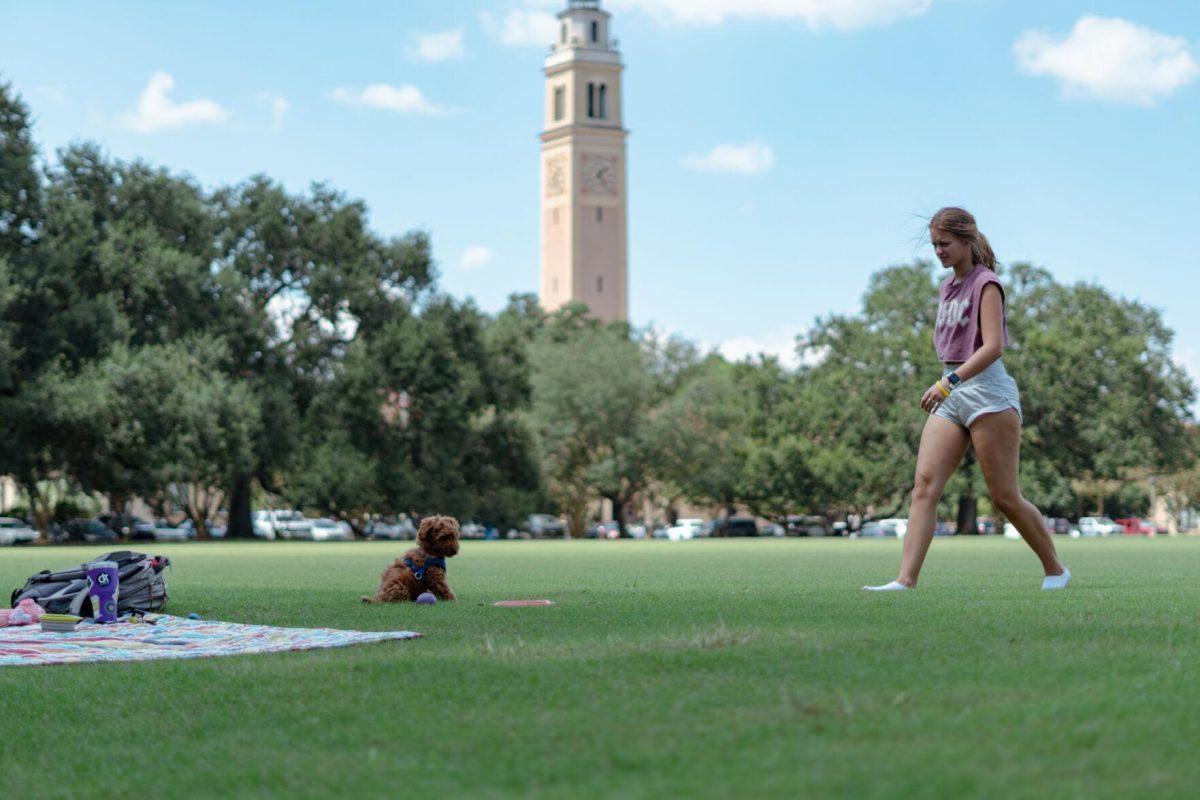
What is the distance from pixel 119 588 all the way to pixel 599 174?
125284 millimetres

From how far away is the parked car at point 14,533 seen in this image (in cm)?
5912

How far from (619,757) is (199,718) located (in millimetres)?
1705

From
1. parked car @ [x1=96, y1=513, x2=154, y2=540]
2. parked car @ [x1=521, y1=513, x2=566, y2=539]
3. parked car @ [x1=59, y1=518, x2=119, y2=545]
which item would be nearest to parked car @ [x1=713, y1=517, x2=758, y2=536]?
parked car @ [x1=521, y1=513, x2=566, y2=539]

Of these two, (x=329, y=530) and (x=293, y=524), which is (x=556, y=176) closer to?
(x=293, y=524)

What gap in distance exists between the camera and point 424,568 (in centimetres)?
1033

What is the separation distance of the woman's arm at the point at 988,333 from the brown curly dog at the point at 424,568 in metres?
3.34

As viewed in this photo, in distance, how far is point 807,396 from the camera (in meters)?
70.8

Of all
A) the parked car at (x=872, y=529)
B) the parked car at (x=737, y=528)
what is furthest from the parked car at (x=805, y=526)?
the parked car at (x=737, y=528)

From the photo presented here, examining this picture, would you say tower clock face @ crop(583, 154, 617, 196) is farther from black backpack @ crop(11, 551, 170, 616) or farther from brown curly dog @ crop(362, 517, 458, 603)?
black backpack @ crop(11, 551, 170, 616)

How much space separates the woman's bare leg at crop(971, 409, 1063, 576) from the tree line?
35880 millimetres

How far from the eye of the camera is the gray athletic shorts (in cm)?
954

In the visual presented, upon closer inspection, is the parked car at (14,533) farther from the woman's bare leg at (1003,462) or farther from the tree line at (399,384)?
the woman's bare leg at (1003,462)

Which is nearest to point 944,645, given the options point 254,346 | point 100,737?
point 100,737

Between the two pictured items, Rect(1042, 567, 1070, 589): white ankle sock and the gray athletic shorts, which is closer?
the gray athletic shorts
